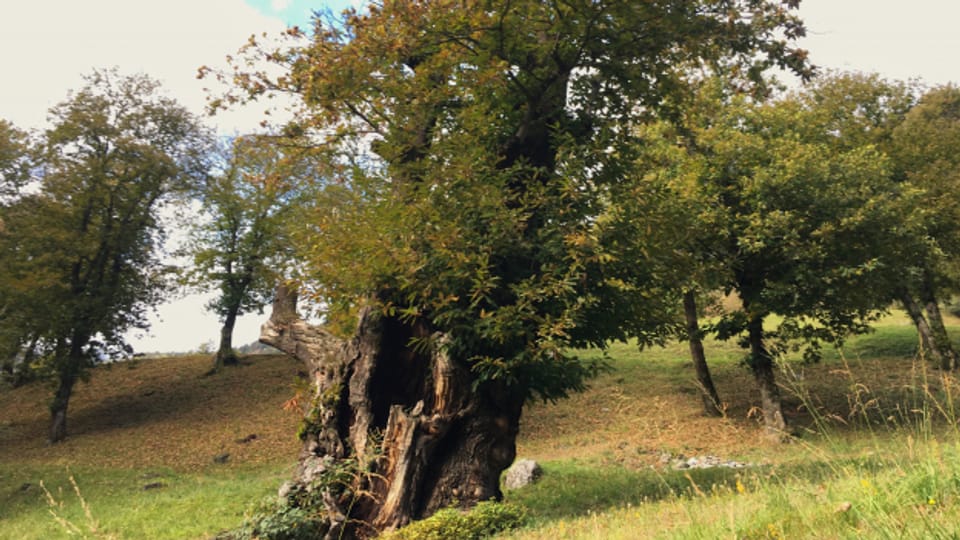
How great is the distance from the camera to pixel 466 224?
9977 millimetres

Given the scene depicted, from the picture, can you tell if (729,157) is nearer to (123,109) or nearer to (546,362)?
(546,362)

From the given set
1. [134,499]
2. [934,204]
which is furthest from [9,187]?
[934,204]

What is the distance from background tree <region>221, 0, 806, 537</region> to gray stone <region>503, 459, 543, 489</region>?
4.46m

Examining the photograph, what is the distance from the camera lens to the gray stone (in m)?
14.7

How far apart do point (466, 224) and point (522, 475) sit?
26.2 ft

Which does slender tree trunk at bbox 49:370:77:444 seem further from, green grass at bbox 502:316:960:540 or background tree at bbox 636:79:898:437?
background tree at bbox 636:79:898:437

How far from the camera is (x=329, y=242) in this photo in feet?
34.3

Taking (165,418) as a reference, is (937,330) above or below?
above

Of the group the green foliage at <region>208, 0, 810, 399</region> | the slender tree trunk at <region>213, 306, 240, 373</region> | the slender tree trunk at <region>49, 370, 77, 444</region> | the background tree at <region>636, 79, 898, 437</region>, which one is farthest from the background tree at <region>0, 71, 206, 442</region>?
the background tree at <region>636, 79, 898, 437</region>

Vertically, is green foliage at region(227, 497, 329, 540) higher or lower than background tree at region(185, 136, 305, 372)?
lower

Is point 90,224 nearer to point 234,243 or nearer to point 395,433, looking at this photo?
point 234,243

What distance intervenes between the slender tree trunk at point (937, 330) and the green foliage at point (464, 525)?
25.1 meters

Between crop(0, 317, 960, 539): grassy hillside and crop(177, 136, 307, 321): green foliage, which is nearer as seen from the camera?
crop(0, 317, 960, 539): grassy hillside

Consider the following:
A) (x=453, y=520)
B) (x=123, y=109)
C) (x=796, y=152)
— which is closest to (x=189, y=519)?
(x=453, y=520)
